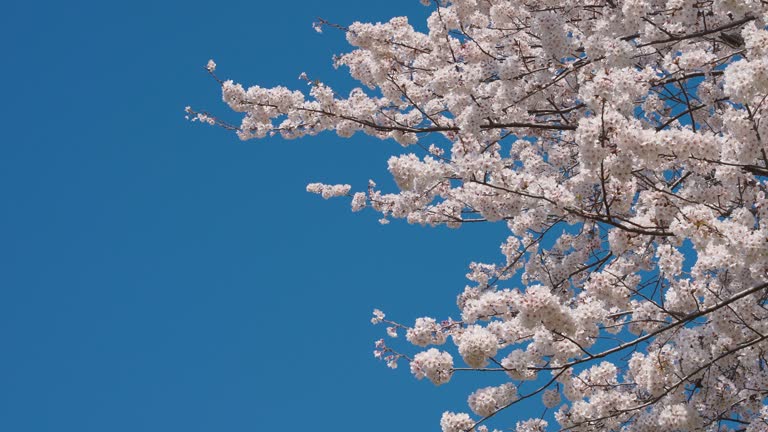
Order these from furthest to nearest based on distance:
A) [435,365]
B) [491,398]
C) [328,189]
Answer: [328,189] < [491,398] < [435,365]

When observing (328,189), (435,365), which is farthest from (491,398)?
(328,189)

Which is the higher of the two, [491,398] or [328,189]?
[328,189]

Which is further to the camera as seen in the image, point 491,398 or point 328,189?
point 328,189

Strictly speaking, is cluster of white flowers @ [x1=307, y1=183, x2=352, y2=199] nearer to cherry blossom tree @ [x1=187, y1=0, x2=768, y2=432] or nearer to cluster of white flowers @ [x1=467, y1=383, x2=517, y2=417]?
cherry blossom tree @ [x1=187, y1=0, x2=768, y2=432]

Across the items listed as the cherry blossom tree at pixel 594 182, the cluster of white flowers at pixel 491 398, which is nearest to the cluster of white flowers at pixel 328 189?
the cherry blossom tree at pixel 594 182

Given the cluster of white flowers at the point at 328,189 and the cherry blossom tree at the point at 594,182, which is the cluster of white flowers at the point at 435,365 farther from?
the cluster of white flowers at the point at 328,189

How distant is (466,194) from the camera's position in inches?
301

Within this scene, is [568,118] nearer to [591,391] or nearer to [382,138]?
[382,138]

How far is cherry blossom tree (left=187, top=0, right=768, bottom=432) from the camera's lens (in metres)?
6.11

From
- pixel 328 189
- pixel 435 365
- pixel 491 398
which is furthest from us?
pixel 328 189

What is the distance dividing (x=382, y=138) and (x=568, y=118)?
2.09 meters

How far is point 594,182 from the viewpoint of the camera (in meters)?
7.27

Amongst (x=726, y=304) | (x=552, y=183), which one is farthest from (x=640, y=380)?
(x=552, y=183)

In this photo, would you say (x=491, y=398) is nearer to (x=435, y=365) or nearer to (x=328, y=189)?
(x=435, y=365)
